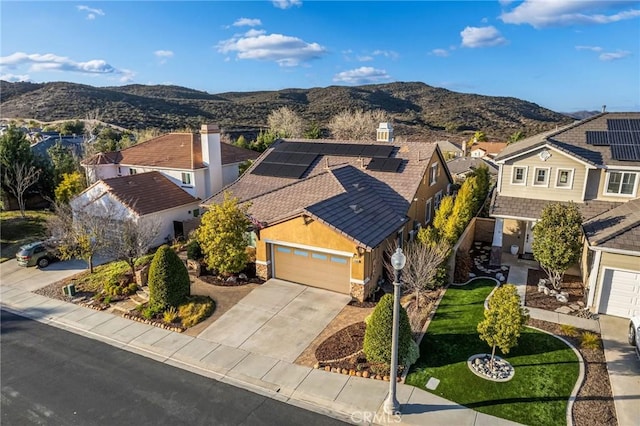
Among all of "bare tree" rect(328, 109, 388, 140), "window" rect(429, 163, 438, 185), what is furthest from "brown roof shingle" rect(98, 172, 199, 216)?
"bare tree" rect(328, 109, 388, 140)

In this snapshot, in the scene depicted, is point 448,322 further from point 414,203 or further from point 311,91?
point 311,91

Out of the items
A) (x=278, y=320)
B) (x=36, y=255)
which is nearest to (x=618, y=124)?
(x=278, y=320)

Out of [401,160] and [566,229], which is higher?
[401,160]

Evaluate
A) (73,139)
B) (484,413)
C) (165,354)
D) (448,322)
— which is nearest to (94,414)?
(165,354)

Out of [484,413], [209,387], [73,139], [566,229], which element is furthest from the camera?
[73,139]

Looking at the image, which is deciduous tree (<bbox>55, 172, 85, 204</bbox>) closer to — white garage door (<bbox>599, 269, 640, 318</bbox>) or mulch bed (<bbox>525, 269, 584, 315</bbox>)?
mulch bed (<bbox>525, 269, 584, 315</bbox>)
